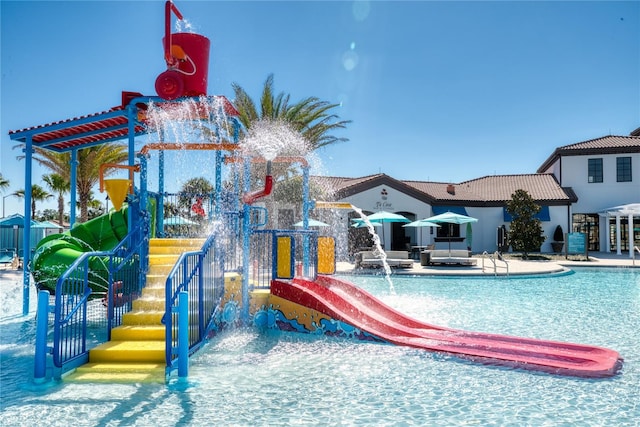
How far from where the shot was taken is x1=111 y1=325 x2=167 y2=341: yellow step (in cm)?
752

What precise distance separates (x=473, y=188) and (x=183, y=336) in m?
33.1

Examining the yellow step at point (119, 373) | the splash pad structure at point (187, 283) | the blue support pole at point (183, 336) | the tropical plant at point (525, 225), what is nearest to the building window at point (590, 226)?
the tropical plant at point (525, 225)

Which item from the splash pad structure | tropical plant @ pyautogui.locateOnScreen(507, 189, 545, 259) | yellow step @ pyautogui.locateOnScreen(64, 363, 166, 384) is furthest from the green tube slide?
tropical plant @ pyautogui.locateOnScreen(507, 189, 545, 259)

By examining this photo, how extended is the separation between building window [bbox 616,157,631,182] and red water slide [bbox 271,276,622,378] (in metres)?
28.5

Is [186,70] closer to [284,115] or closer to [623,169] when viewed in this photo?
[284,115]

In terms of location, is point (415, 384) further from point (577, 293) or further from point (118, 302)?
point (577, 293)

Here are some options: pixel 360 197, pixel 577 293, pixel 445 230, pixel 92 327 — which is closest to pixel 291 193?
pixel 360 197

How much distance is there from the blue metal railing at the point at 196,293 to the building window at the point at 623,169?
31631 millimetres

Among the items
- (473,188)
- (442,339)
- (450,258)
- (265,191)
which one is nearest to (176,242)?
(265,191)

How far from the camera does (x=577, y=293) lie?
15062 millimetres

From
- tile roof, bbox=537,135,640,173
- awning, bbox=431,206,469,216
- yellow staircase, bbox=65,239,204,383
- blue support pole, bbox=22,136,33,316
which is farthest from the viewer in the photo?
awning, bbox=431,206,469,216

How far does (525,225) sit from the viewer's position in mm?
28203

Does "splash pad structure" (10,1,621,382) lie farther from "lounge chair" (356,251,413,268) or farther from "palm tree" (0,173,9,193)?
"palm tree" (0,173,9,193)

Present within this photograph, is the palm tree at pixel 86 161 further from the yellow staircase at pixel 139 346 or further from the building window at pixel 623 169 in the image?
the building window at pixel 623 169
